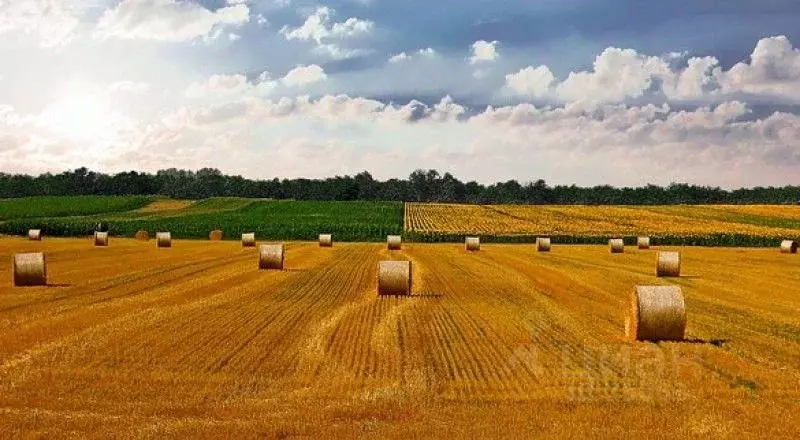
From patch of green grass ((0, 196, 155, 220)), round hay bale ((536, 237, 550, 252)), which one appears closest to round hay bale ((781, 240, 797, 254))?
round hay bale ((536, 237, 550, 252))

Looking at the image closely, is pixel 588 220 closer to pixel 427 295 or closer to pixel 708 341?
pixel 427 295

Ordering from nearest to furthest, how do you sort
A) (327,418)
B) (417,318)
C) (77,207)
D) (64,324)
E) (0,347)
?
(327,418) < (0,347) < (64,324) < (417,318) < (77,207)

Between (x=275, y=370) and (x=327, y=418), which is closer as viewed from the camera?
(x=327, y=418)

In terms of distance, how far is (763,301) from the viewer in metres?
26.7

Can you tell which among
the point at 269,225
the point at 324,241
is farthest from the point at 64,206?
the point at 324,241

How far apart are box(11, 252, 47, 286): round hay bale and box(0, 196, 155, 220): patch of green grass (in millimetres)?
87715

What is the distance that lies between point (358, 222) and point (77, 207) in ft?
174

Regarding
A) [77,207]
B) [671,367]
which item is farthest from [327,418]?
[77,207]

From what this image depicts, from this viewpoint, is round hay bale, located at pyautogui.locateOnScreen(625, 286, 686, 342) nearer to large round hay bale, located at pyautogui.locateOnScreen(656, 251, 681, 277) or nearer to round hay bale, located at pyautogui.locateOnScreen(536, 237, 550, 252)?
large round hay bale, located at pyautogui.locateOnScreen(656, 251, 681, 277)

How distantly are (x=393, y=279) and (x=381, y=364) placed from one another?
440 inches

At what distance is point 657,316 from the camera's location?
17.8 m

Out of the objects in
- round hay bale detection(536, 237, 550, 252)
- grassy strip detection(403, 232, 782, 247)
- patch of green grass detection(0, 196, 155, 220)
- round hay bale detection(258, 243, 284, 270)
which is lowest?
grassy strip detection(403, 232, 782, 247)

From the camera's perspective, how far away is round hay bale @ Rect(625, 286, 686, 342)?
58.5ft

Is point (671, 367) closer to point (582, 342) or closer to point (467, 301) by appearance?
point (582, 342)
